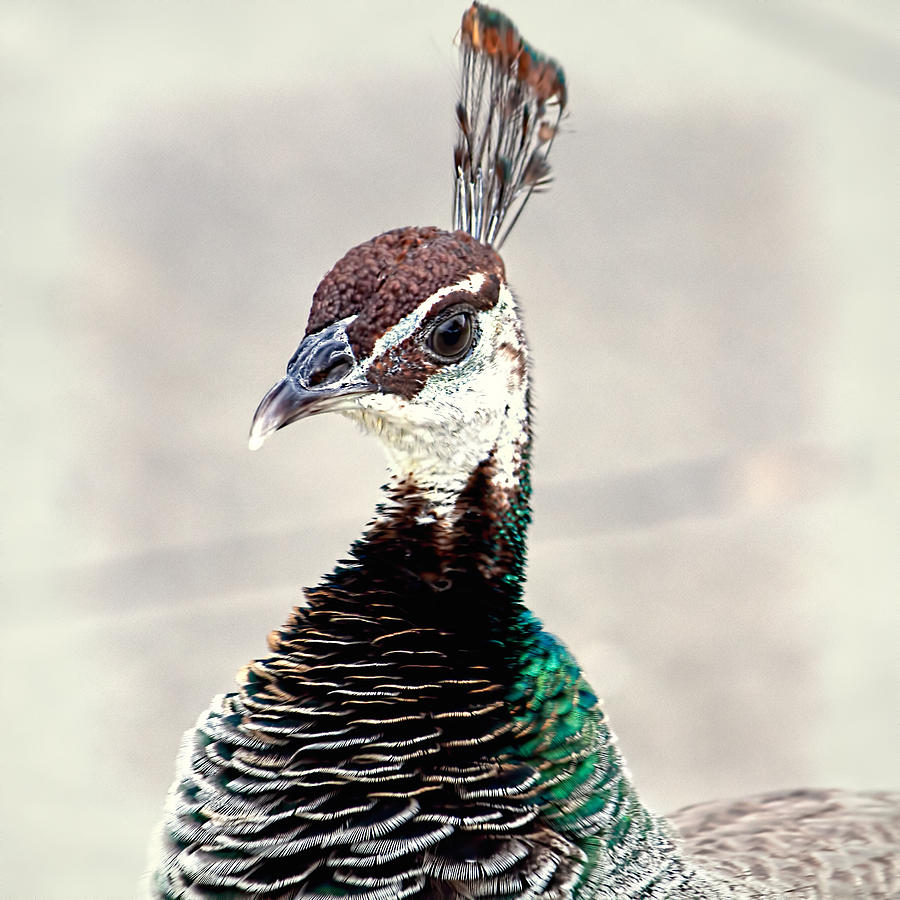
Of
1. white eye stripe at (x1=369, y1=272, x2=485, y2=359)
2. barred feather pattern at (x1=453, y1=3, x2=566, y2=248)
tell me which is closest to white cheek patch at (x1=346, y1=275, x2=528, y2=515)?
white eye stripe at (x1=369, y1=272, x2=485, y2=359)

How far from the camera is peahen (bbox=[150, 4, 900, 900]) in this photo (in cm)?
164

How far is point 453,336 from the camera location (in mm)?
1786

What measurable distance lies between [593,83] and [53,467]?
2597 millimetres

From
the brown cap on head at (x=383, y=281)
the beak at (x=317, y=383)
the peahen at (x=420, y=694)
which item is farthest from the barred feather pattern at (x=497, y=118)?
the beak at (x=317, y=383)

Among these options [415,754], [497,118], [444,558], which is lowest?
[415,754]

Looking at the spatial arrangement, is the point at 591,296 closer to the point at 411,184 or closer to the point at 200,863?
the point at 411,184

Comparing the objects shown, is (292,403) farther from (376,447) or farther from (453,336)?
(376,447)

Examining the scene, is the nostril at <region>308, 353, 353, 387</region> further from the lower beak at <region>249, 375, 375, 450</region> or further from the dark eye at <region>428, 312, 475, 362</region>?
the dark eye at <region>428, 312, 475, 362</region>

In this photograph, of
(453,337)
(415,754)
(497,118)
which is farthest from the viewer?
(497,118)

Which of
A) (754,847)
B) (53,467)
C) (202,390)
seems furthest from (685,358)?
(754,847)

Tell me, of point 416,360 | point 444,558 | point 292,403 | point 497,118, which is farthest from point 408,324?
point 497,118

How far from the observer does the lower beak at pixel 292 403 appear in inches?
65.9

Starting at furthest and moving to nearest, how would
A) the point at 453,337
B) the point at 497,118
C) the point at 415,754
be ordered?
1. the point at 497,118
2. the point at 453,337
3. the point at 415,754

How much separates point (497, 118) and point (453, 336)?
448 mm
